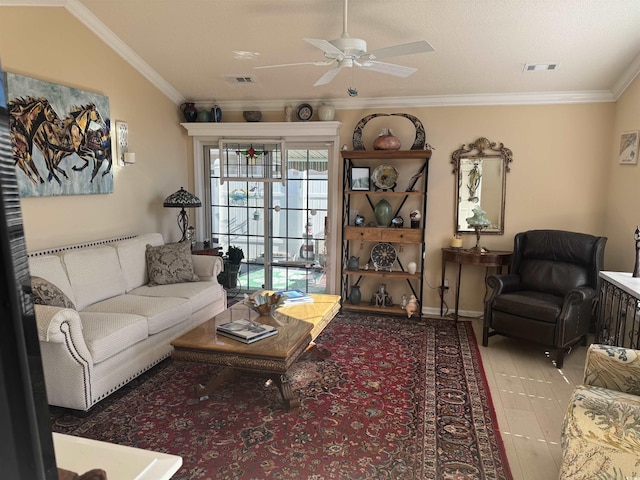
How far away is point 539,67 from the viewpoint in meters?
4.23

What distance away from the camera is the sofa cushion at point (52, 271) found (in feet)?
10.7

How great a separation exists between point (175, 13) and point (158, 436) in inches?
132

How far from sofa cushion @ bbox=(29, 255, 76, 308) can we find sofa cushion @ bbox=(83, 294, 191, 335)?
0.24 m

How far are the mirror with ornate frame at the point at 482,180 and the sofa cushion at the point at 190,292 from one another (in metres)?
2.85

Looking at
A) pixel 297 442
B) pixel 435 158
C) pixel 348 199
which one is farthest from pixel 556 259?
pixel 297 442

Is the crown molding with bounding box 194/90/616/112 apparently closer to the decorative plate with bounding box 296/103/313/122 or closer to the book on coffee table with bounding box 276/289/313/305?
the decorative plate with bounding box 296/103/313/122

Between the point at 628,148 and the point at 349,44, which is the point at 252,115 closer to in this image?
the point at 349,44

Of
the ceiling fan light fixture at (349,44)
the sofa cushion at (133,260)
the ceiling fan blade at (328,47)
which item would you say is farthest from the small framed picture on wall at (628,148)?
the sofa cushion at (133,260)

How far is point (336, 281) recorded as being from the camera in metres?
5.56

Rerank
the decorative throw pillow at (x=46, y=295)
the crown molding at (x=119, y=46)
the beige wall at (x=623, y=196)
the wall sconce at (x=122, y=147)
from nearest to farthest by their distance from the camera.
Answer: the decorative throw pillow at (x=46, y=295)
the crown molding at (x=119, y=46)
the beige wall at (x=623, y=196)
the wall sconce at (x=122, y=147)

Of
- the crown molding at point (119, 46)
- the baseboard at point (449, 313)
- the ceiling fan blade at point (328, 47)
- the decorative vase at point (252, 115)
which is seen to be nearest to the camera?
the ceiling fan blade at point (328, 47)

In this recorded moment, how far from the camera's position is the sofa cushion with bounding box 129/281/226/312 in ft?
13.4

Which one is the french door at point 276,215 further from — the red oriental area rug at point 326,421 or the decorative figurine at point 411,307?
the red oriental area rug at point 326,421

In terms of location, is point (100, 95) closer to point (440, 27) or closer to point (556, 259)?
point (440, 27)
